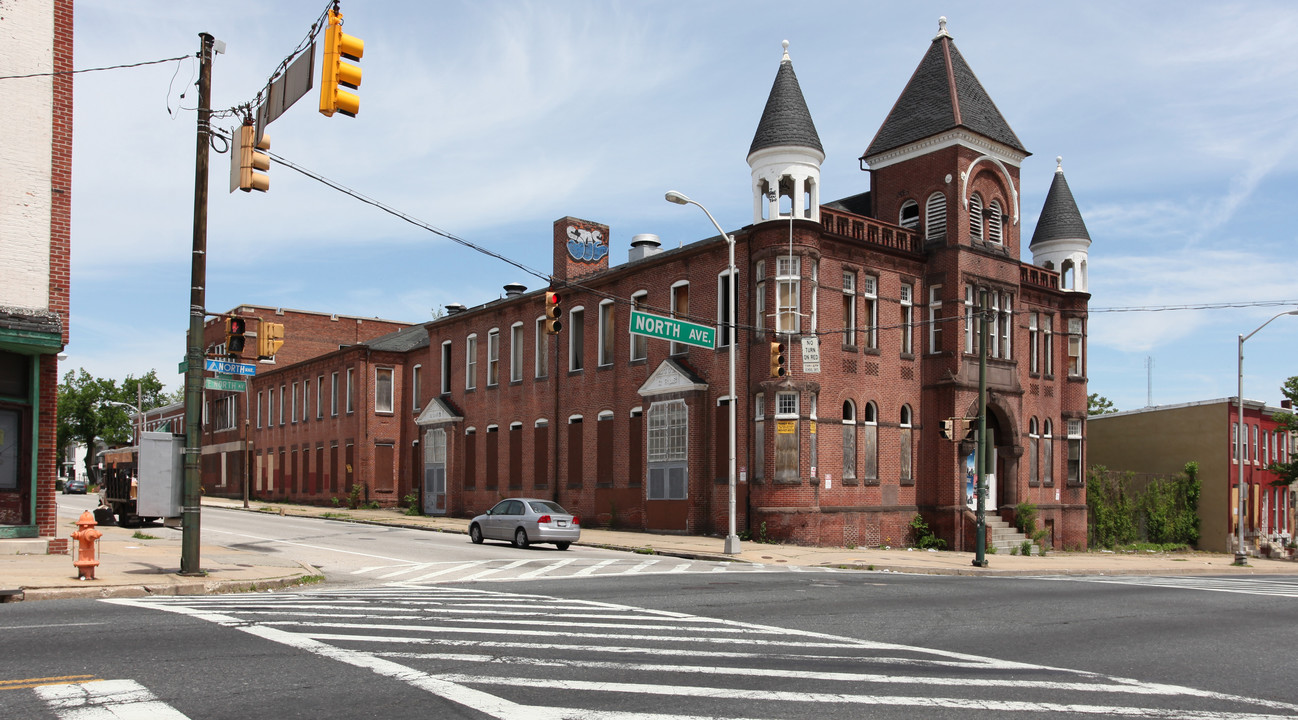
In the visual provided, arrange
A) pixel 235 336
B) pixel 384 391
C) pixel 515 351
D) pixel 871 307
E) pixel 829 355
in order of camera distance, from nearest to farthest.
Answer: pixel 235 336 < pixel 829 355 < pixel 871 307 < pixel 515 351 < pixel 384 391

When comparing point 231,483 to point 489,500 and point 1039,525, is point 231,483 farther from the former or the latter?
point 1039,525

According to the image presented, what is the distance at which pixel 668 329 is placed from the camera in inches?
1056

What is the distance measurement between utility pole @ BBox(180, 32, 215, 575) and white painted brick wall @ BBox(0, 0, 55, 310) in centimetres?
480

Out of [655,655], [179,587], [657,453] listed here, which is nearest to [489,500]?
[657,453]

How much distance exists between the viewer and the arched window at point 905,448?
33.2 m

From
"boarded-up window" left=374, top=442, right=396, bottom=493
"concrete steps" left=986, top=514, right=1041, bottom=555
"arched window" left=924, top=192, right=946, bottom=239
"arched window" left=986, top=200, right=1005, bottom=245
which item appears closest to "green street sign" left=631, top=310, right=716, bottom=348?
"arched window" left=924, top=192, right=946, bottom=239

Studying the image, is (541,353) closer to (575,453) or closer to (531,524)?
(575,453)

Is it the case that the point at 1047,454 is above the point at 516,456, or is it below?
above

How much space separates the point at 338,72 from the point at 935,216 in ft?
86.6

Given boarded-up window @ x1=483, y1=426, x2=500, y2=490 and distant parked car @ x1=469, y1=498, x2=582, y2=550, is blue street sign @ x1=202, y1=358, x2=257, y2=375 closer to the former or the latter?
distant parked car @ x1=469, y1=498, x2=582, y2=550

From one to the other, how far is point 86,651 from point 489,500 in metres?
34.9

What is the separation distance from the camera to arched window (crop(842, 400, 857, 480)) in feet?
103

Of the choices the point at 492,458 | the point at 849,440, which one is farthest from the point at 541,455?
the point at 849,440

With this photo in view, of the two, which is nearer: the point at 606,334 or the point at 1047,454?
the point at 606,334
